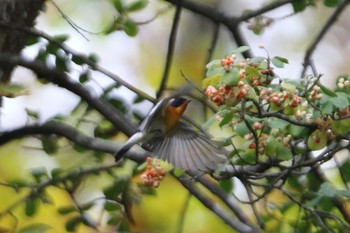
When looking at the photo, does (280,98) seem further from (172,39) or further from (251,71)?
(172,39)

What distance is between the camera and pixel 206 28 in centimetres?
506

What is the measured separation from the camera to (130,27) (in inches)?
121

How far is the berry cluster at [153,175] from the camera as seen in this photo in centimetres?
266

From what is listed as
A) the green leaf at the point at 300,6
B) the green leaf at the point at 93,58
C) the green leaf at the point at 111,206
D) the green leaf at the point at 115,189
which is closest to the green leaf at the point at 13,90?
the green leaf at the point at 93,58

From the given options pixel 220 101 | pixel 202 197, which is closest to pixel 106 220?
pixel 202 197

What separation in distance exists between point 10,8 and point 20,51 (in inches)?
6.9

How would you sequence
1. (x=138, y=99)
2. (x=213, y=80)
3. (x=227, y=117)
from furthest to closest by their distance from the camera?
1. (x=138, y=99)
2. (x=227, y=117)
3. (x=213, y=80)

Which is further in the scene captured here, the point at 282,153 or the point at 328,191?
the point at 328,191

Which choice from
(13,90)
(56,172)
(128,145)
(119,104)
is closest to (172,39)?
(119,104)

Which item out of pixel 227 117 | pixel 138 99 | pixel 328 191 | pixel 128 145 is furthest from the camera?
pixel 138 99

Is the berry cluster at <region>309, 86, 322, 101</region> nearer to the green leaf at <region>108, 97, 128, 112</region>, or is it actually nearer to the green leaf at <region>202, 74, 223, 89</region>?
the green leaf at <region>202, 74, 223, 89</region>

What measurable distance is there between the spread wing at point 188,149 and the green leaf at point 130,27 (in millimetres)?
377

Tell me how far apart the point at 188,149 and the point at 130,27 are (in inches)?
20.7

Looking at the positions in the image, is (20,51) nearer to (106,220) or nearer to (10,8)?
(10,8)
